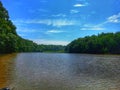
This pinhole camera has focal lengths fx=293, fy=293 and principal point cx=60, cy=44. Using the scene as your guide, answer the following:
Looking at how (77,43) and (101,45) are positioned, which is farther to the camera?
(77,43)

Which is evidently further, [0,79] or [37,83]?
[0,79]

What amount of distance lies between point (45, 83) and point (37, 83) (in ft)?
2.18

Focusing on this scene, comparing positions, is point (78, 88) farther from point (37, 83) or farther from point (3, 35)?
point (3, 35)

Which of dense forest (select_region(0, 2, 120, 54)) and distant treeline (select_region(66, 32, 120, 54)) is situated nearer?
dense forest (select_region(0, 2, 120, 54))

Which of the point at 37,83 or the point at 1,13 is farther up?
the point at 1,13

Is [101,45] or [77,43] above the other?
[77,43]

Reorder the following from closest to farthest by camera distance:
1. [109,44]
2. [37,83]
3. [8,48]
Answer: [37,83] < [8,48] < [109,44]

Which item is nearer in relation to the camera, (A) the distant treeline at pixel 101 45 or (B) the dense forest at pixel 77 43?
(B) the dense forest at pixel 77 43

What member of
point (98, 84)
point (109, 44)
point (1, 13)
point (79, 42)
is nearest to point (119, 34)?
point (109, 44)

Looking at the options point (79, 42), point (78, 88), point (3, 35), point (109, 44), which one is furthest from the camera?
point (79, 42)

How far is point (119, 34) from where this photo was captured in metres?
150

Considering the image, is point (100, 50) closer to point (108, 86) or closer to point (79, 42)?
point (79, 42)

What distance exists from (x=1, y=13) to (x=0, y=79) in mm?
75484

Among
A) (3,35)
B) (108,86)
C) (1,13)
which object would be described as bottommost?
(108,86)
